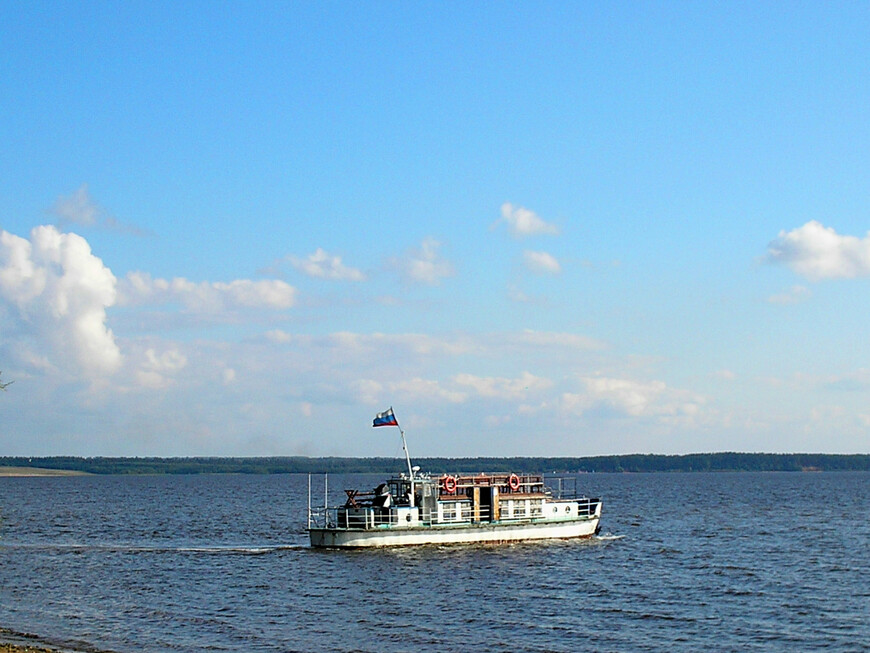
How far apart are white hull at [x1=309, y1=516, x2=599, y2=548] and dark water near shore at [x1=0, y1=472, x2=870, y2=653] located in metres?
1.09

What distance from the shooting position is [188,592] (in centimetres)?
5981

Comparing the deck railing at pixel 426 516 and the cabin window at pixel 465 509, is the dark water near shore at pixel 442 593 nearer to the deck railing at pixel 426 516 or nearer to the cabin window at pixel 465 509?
the deck railing at pixel 426 516

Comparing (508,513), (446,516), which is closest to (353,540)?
(446,516)

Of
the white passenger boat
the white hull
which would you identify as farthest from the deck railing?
the white hull

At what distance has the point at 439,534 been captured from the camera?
77062mm

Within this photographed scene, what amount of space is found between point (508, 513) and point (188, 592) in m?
29.5

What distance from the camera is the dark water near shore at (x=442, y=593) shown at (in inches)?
1843

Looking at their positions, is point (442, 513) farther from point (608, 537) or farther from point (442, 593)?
point (608, 537)

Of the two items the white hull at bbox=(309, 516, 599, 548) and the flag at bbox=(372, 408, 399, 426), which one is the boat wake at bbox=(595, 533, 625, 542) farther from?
the flag at bbox=(372, 408, 399, 426)

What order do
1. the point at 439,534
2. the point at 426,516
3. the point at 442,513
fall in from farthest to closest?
the point at 442,513, the point at 426,516, the point at 439,534

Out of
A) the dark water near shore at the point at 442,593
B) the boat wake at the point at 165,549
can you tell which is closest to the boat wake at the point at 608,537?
the dark water near shore at the point at 442,593

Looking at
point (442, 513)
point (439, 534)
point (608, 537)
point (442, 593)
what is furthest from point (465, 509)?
point (442, 593)

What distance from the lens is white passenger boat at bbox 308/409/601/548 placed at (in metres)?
75.9

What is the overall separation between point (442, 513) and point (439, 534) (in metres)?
1.74
